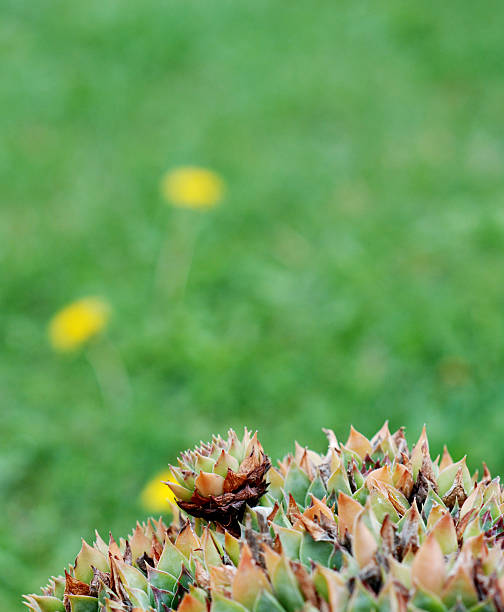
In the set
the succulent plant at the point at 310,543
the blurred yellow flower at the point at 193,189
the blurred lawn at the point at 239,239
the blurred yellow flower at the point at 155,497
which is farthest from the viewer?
the blurred yellow flower at the point at 193,189

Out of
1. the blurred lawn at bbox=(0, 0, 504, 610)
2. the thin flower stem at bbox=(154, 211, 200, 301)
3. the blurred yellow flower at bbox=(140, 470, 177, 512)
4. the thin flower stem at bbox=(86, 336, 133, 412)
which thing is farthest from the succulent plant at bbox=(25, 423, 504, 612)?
the thin flower stem at bbox=(154, 211, 200, 301)

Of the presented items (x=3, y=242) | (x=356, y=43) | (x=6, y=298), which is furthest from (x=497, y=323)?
(x=356, y=43)

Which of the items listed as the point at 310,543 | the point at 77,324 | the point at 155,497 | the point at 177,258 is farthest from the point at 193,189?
the point at 310,543

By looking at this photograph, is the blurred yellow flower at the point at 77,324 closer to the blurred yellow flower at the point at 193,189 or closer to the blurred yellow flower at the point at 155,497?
the blurred yellow flower at the point at 193,189

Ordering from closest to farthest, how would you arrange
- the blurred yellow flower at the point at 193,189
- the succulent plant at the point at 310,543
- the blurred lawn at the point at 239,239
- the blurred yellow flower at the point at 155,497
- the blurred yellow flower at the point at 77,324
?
the succulent plant at the point at 310,543
the blurred yellow flower at the point at 155,497
the blurred lawn at the point at 239,239
the blurred yellow flower at the point at 77,324
the blurred yellow flower at the point at 193,189

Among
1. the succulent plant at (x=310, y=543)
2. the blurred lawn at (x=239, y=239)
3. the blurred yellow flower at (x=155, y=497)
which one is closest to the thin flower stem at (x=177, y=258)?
the blurred lawn at (x=239, y=239)

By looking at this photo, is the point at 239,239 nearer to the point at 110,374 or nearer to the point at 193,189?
the point at 193,189
